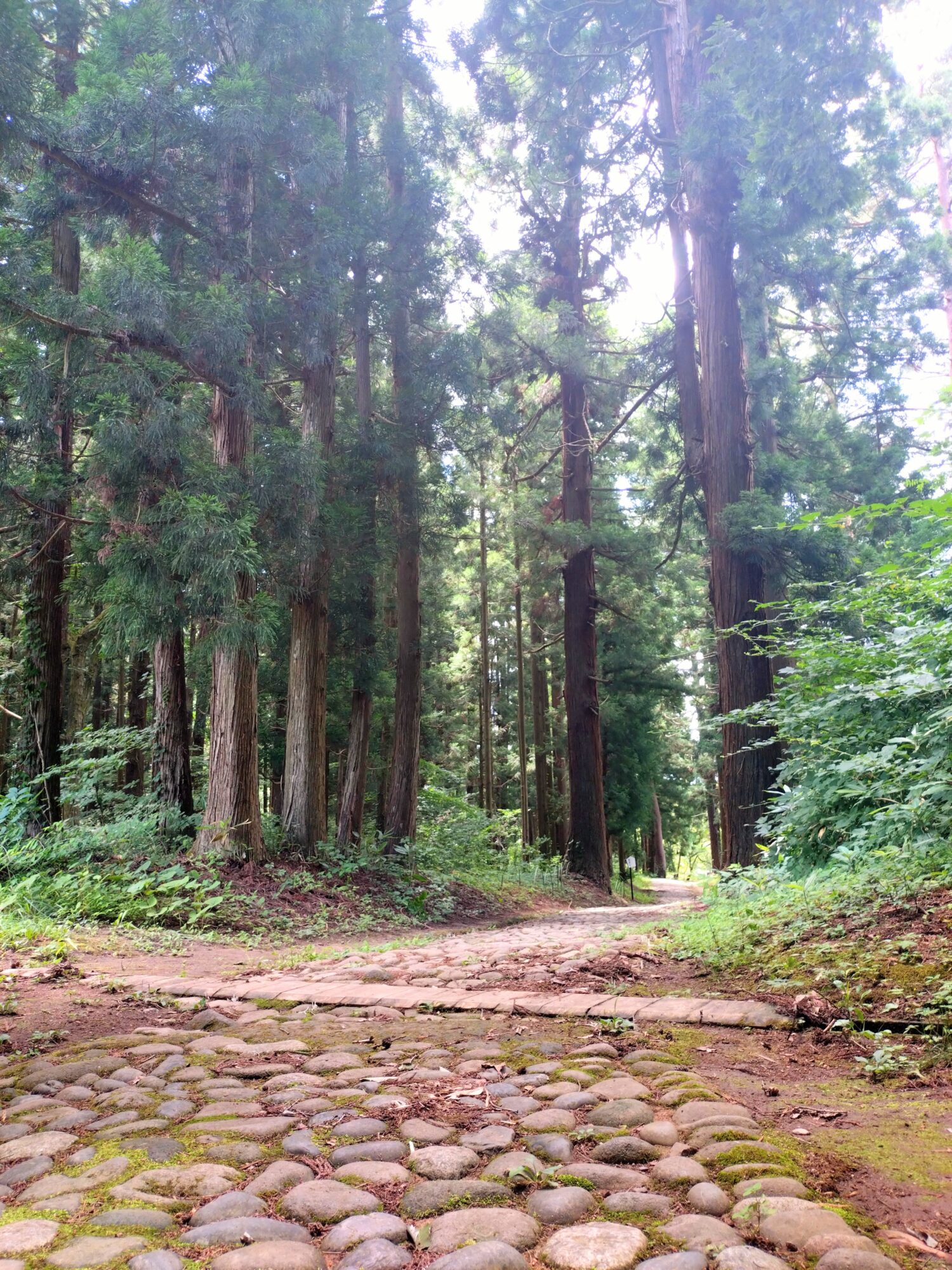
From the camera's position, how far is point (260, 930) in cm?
772

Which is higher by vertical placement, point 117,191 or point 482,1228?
point 117,191

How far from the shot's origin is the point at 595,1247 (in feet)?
5.19

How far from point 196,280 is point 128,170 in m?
1.27

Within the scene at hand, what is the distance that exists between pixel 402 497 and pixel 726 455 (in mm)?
4853

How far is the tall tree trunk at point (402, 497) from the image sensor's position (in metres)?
12.3

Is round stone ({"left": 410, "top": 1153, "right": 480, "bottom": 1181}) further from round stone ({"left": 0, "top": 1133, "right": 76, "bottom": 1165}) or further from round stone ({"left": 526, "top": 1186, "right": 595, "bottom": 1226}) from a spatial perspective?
round stone ({"left": 0, "top": 1133, "right": 76, "bottom": 1165})

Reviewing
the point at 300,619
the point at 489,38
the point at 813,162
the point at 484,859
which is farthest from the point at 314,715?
the point at 489,38

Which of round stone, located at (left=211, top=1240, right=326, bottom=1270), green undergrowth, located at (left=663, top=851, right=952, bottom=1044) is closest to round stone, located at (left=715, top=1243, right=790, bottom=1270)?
round stone, located at (left=211, top=1240, right=326, bottom=1270)

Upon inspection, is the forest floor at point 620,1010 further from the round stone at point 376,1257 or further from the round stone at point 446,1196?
the round stone at point 376,1257

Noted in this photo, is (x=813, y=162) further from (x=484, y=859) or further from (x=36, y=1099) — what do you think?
(x=484, y=859)

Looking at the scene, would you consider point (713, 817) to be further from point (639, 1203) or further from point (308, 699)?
point (639, 1203)

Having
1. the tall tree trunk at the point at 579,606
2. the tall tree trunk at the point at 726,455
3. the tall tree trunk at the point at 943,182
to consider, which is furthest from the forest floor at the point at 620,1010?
the tall tree trunk at the point at 943,182

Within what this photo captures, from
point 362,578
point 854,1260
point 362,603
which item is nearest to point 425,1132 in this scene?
point 854,1260

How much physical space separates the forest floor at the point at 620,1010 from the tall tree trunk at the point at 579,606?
26.2ft
